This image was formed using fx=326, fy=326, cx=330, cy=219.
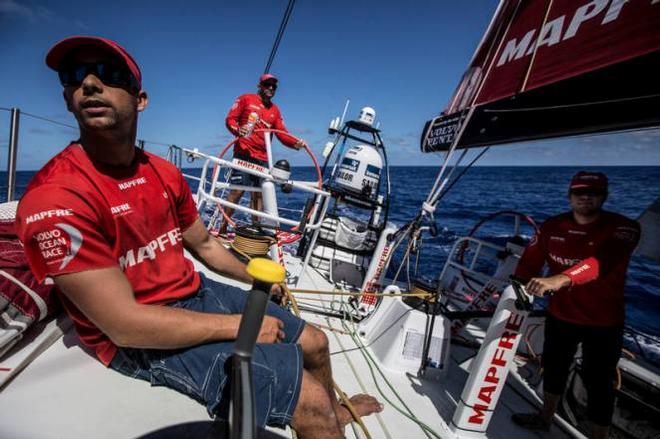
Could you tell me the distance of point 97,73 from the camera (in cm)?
137

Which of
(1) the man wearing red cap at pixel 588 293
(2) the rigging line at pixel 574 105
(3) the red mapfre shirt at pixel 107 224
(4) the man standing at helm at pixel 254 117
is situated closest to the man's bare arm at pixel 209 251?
(3) the red mapfre shirt at pixel 107 224

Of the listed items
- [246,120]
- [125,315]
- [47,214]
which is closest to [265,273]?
[125,315]

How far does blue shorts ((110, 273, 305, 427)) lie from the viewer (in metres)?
1.32

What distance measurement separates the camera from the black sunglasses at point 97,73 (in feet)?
4.46

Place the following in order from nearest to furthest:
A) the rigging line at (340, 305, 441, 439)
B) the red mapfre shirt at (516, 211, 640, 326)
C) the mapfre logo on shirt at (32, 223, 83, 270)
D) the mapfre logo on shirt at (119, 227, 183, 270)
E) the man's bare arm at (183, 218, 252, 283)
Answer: the mapfre logo on shirt at (32, 223, 83, 270)
the mapfre logo on shirt at (119, 227, 183, 270)
the man's bare arm at (183, 218, 252, 283)
the red mapfre shirt at (516, 211, 640, 326)
the rigging line at (340, 305, 441, 439)

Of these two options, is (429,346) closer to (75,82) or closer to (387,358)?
(387,358)

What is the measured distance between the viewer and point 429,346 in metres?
3.00

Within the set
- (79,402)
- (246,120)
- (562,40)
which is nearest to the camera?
(79,402)

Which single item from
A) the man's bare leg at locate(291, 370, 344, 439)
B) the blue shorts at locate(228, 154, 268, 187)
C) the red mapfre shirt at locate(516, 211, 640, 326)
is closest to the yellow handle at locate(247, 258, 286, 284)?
the man's bare leg at locate(291, 370, 344, 439)

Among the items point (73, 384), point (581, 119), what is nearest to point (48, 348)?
point (73, 384)

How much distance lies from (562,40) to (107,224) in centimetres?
391

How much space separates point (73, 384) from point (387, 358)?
94.5 inches

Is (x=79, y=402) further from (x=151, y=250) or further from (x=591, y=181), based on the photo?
(x=591, y=181)

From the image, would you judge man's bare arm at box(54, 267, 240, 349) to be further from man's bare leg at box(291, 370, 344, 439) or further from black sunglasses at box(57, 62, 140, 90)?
black sunglasses at box(57, 62, 140, 90)
